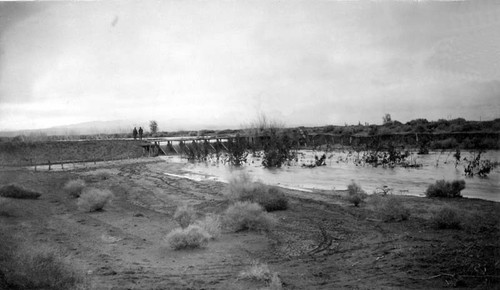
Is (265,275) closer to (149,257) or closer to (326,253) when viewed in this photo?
(326,253)

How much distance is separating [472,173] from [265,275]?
47.6 feet

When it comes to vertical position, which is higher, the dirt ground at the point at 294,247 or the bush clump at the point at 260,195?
the bush clump at the point at 260,195

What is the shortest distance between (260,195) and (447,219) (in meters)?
5.52

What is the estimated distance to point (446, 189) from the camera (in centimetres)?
1223

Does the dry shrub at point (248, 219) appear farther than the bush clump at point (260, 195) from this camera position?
No

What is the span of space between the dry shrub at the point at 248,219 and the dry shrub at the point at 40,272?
4.73m

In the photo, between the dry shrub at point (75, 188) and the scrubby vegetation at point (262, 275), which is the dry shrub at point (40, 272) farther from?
the dry shrub at point (75, 188)

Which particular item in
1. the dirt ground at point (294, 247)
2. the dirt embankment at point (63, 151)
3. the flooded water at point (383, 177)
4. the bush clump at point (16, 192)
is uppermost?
the dirt embankment at point (63, 151)

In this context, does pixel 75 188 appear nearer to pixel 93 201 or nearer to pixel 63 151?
pixel 93 201

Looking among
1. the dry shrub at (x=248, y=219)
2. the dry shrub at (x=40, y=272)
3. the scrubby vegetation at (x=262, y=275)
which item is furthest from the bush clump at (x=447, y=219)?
the dry shrub at (x=40, y=272)

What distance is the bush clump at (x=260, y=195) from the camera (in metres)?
11.6

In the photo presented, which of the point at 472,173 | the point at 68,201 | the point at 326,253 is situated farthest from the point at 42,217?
the point at 472,173

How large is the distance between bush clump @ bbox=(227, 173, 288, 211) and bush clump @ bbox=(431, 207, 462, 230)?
462 centimetres

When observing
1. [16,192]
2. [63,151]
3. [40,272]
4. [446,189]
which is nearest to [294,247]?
[40,272]
